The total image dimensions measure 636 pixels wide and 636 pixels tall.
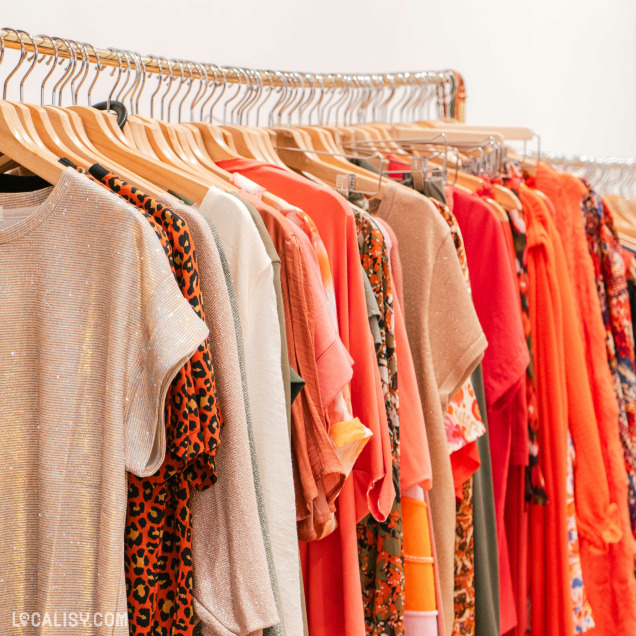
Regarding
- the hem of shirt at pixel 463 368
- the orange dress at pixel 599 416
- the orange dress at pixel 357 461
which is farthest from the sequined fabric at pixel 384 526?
the orange dress at pixel 599 416

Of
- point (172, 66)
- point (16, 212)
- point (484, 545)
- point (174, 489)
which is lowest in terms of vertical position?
point (484, 545)

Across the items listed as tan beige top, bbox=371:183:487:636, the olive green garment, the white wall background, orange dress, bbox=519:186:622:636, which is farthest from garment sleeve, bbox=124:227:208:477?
the white wall background

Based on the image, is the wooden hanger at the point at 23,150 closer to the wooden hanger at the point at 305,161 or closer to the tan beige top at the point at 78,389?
the tan beige top at the point at 78,389

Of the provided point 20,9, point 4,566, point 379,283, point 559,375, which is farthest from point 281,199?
point 20,9

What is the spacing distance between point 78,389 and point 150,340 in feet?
0.35

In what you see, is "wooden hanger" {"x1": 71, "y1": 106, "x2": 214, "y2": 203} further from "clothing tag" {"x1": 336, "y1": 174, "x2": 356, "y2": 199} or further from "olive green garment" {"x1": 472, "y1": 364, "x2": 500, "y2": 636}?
"olive green garment" {"x1": 472, "y1": 364, "x2": 500, "y2": 636}

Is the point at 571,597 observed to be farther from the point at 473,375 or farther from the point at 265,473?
the point at 265,473

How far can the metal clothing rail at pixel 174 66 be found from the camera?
123 centimetres

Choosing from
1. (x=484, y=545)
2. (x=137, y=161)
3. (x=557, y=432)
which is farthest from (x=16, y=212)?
(x=557, y=432)

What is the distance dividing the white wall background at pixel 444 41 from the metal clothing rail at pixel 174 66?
304 millimetres

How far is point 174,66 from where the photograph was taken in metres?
1.46

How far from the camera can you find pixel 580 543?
1.85 meters

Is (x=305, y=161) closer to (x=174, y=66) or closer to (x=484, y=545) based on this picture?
(x=174, y=66)

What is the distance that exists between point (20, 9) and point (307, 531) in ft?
4.05
